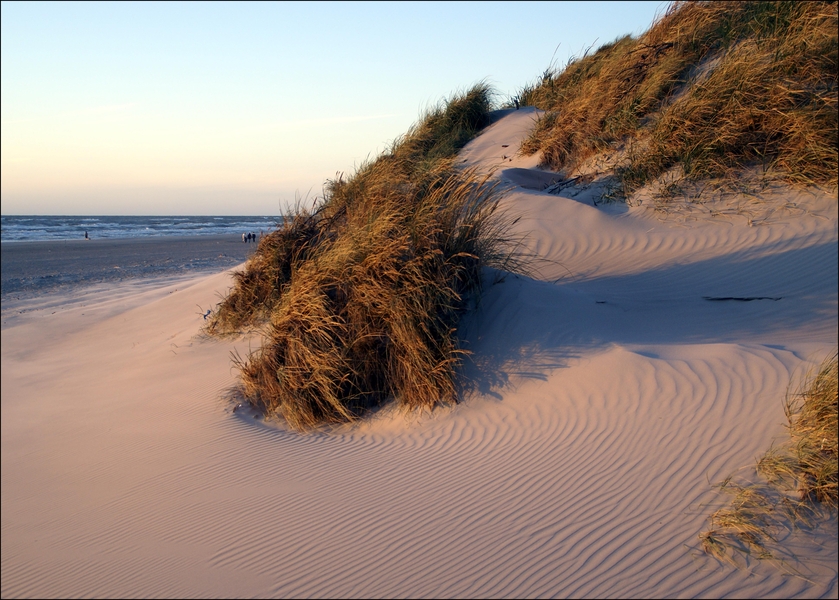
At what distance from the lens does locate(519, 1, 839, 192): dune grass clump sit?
7570 mm

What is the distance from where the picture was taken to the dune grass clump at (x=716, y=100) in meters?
7.57

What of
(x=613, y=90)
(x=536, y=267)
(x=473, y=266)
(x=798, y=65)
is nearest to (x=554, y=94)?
(x=613, y=90)

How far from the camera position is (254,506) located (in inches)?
153

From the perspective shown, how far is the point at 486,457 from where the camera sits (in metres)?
4.33

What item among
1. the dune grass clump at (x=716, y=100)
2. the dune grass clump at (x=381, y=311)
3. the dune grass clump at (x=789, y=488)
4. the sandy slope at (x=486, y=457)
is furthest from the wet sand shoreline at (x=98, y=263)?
the dune grass clump at (x=789, y=488)

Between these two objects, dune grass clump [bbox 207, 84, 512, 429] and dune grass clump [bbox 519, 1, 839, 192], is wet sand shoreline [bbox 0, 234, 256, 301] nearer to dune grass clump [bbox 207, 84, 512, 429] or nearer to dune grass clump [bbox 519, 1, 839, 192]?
dune grass clump [bbox 207, 84, 512, 429]

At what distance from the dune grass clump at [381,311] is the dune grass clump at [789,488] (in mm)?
2449

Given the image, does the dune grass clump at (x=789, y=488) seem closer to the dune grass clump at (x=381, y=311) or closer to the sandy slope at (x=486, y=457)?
the sandy slope at (x=486, y=457)

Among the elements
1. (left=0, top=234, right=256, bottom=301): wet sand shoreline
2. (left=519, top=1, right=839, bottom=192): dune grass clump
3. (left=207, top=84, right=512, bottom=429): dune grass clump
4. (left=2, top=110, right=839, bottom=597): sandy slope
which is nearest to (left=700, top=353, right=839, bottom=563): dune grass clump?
(left=2, top=110, right=839, bottom=597): sandy slope

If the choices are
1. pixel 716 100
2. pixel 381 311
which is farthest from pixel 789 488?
pixel 716 100

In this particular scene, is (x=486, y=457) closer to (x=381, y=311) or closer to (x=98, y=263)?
(x=381, y=311)

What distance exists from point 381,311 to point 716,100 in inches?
253

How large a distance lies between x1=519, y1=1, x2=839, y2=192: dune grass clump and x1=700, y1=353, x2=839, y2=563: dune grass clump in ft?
14.3

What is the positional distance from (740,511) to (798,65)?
7590 millimetres
